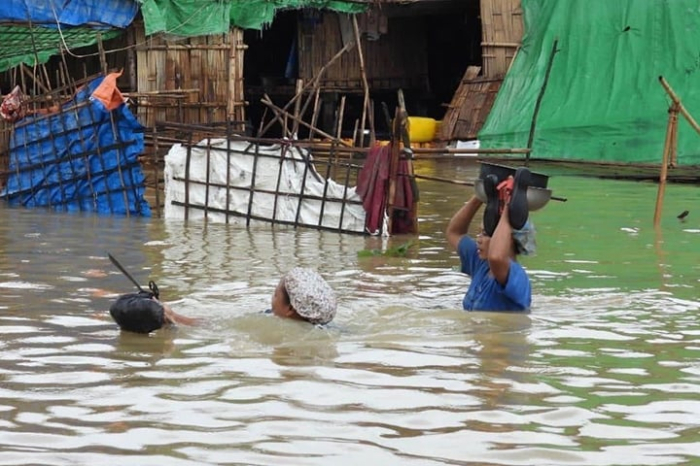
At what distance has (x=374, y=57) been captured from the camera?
82.8 ft

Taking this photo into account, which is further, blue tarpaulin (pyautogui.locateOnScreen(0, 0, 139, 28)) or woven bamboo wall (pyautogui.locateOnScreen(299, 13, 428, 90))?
woven bamboo wall (pyautogui.locateOnScreen(299, 13, 428, 90))

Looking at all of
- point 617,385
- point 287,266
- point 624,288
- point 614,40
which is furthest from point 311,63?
point 617,385

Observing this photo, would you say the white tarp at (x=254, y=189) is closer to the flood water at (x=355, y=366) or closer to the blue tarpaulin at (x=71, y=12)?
the flood water at (x=355, y=366)

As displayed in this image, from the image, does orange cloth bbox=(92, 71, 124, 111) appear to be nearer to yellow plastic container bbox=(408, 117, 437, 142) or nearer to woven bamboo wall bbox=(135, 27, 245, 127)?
woven bamboo wall bbox=(135, 27, 245, 127)

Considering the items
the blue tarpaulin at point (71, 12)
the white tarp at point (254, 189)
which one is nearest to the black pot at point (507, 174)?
the white tarp at point (254, 189)

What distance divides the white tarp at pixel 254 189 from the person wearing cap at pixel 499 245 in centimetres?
604

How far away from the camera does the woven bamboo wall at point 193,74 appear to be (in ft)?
66.5

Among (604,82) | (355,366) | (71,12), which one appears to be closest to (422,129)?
(604,82)

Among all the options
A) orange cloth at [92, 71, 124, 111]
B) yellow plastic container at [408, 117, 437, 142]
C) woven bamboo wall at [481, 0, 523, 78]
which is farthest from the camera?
yellow plastic container at [408, 117, 437, 142]

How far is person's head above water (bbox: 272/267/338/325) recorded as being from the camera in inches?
279

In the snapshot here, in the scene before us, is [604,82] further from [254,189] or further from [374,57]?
[254,189]

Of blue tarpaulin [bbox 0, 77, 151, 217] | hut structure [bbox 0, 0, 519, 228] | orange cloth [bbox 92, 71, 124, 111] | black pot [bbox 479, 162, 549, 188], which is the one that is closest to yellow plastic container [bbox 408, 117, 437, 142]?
hut structure [bbox 0, 0, 519, 228]

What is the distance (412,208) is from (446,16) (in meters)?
14.8

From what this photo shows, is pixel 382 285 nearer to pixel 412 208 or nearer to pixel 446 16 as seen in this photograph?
pixel 412 208
